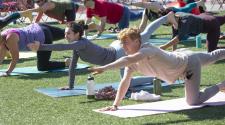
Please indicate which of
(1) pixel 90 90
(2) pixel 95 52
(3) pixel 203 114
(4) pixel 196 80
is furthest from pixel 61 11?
(3) pixel 203 114

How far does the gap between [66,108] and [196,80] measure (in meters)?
1.54

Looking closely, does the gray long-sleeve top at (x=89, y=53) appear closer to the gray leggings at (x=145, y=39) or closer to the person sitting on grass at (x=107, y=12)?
the gray leggings at (x=145, y=39)

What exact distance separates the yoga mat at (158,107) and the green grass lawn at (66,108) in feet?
0.37

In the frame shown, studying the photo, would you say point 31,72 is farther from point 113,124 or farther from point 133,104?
point 113,124

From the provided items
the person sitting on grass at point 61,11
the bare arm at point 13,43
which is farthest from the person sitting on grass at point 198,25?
the person sitting on grass at point 61,11

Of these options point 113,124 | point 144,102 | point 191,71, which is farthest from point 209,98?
point 113,124

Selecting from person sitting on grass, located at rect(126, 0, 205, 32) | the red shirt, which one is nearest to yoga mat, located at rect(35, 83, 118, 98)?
person sitting on grass, located at rect(126, 0, 205, 32)

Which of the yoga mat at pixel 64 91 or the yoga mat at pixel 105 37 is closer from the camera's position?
the yoga mat at pixel 64 91

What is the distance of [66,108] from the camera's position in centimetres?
611

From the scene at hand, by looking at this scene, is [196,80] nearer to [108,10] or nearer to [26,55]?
[26,55]

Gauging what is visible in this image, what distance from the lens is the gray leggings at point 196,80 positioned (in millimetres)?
5793

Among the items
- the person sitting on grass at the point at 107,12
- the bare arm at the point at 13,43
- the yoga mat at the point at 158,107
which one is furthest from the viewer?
the person sitting on grass at the point at 107,12

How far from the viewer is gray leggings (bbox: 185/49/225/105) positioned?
228 inches

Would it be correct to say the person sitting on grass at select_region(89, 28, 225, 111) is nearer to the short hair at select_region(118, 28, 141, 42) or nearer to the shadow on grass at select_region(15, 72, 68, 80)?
the short hair at select_region(118, 28, 141, 42)
